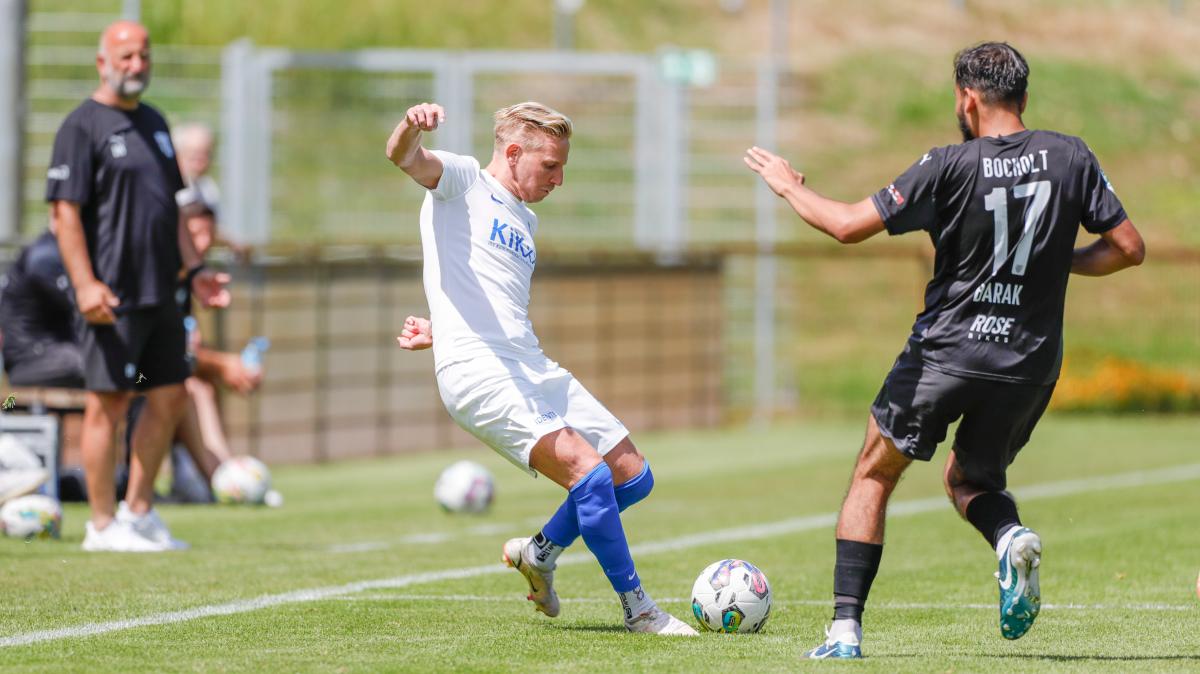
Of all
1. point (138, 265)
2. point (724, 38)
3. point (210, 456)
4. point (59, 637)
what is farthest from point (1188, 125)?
point (59, 637)

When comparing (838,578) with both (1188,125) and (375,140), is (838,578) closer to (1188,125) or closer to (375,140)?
(375,140)

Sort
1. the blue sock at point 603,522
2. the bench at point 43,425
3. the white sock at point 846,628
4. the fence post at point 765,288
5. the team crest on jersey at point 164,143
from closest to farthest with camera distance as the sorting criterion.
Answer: the white sock at point 846,628
the blue sock at point 603,522
the team crest on jersey at point 164,143
the bench at point 43,425
the fence post at point 765,288

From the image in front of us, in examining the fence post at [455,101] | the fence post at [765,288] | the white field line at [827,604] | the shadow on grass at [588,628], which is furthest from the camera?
the fence post at [765,288]

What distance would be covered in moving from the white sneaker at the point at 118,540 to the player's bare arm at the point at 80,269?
3.33ft

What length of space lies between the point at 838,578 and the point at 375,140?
19.7m

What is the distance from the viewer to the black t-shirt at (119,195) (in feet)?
29.8

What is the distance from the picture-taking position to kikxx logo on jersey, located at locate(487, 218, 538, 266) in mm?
6746

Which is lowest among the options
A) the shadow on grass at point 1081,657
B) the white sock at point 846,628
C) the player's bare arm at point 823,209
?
the shadow on grass at point 1081,657

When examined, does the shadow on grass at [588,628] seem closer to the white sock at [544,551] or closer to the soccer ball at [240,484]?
the white sock at [544,551]

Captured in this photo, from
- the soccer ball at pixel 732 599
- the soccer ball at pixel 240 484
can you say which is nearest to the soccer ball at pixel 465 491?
the soccer ball at pixel 240 484

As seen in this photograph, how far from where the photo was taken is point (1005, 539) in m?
6.09

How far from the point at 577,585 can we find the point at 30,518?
3.05 meters

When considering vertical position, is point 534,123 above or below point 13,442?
above

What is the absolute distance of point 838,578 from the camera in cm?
612
